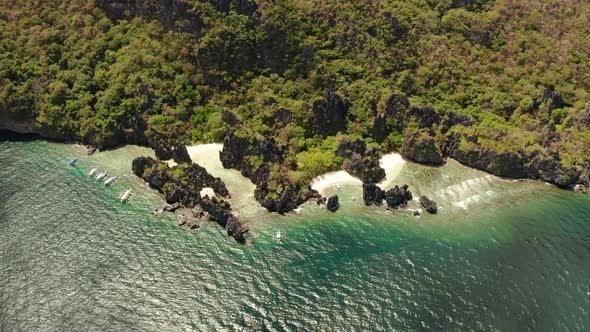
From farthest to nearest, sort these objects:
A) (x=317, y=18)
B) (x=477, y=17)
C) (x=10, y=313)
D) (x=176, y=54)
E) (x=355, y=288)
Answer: (x=477, y=17) < (x=317, y=18) < (x=176, y=54) < (x=355, y=288) < (x=10, y=313)

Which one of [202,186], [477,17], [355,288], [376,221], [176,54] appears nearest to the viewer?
[355,288]

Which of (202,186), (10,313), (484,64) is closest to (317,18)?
(484,64)

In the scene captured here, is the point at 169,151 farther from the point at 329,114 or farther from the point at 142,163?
the point at 329,114

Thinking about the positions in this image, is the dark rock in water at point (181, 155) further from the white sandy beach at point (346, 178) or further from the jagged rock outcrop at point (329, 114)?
the jagged rock outcrop at point (329, 114)

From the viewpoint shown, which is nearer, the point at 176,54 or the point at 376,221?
the point at 376,221

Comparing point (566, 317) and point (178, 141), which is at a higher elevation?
point (178, 141)

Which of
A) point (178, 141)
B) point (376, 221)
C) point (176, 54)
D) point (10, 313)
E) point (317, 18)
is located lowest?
point (10, 313)

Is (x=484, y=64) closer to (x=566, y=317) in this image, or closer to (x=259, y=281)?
(x=566, y=317)

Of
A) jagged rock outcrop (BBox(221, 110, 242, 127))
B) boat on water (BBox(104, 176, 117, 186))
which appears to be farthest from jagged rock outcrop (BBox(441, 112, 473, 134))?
boat on water (BBox(104, 176, 117, 186))
